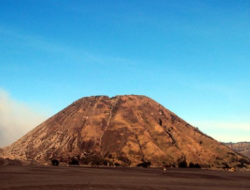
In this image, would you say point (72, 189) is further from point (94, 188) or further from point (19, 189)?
point (19, 189)

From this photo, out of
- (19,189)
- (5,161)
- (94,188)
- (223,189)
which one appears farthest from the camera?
(5,161)

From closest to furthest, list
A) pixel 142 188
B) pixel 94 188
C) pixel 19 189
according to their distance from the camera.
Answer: pixel 19 189 → pixel 94 188 → pixel 142 188

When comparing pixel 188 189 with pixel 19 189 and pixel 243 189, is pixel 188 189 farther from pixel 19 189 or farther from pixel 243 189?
pixel 19 189

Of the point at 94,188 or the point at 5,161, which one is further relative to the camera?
the point at 5,161

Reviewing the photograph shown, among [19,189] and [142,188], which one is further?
[142,188]

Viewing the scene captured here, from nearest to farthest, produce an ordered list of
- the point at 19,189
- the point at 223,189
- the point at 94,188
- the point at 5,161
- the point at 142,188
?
1. the point at 19,189
2. the point at 94,188
3. the point at 142,188
4. the point at 223,189
5. the point at 5,161

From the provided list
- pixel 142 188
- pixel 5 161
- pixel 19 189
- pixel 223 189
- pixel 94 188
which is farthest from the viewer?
pixel 5 161

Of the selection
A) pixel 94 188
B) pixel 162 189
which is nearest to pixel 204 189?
pixel 162 189

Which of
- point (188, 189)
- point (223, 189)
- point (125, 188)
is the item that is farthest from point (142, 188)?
point (223, 189)

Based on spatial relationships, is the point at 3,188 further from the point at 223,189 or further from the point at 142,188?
the point at 223,189
